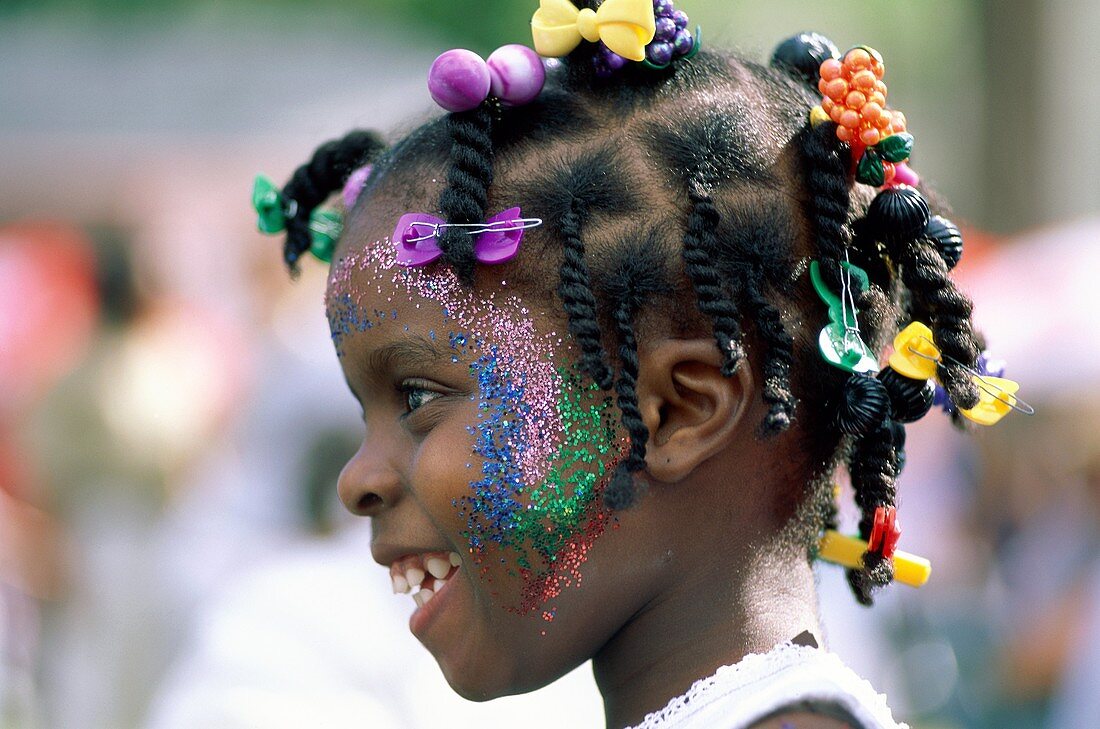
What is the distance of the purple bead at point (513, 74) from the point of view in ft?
7.04

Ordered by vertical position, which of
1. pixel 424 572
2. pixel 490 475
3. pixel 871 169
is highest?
pixel 871 169

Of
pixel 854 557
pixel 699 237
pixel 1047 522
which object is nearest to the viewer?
pixel 699 237

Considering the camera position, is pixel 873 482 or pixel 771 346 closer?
pixel 771 346

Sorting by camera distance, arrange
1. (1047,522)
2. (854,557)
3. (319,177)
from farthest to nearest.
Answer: (1047,522) → (319,177) → (854,557)

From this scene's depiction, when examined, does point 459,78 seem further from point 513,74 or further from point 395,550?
point 395,550

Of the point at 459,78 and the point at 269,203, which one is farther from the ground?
the point at 459,78

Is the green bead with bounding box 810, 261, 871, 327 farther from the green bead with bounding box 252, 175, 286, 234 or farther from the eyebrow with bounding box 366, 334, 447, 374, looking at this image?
the green bead with bounding box 252, 175, 286, 234

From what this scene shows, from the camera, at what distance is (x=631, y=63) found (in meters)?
2.23

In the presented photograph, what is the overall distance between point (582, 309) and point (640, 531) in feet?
1.16

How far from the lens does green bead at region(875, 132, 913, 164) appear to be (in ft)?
6.98

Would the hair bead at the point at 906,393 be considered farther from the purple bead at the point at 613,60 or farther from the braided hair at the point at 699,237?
the purple bead at the point at 613,60

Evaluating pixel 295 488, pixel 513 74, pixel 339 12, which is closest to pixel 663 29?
pixel 513 74

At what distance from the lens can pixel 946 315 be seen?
6.96 ft

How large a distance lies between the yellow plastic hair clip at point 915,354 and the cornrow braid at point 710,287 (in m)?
0.27
